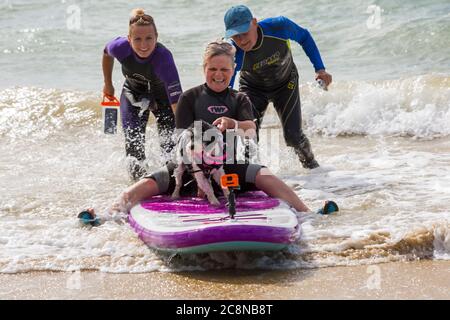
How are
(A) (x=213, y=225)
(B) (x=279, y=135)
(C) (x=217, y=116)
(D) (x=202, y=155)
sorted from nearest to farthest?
1. (A) (x=213, y=225)
2. (D) (x=202, y=155)
3. (C) (x=217, y=116)
4. (B) (x=279, y=135)

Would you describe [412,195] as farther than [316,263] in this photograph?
Yes

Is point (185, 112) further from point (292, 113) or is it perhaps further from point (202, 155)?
point (292, 113)

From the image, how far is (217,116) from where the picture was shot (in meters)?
5.47

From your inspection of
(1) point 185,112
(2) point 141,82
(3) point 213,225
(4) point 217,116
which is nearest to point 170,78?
(2) point 141,82

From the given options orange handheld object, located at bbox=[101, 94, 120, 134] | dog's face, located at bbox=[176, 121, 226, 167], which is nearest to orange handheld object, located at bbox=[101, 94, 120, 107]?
orange handheld object, located at bbox=[101, 94, 120, 134]

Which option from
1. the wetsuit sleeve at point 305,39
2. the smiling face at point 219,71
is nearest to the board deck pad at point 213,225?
the smiling face at point 219,71

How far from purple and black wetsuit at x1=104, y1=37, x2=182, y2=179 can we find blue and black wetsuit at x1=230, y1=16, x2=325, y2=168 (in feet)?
2.29

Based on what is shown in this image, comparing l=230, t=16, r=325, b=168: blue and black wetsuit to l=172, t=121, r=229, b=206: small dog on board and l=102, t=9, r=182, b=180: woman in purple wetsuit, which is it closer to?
l=102, t=9, r=182, b=180: woman in purple wetsuit

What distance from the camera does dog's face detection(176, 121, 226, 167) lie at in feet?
16.9

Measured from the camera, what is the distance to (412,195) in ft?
20.4

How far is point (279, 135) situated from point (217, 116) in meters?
4.80

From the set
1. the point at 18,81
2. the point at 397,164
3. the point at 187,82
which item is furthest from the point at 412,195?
the point at 18,81

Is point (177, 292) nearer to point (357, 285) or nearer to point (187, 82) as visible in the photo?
point (357, 285)
